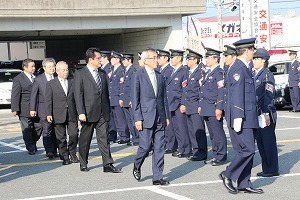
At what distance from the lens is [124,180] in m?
9.43

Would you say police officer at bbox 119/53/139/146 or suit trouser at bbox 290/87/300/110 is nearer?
police officer at bbox 119/53/139/146

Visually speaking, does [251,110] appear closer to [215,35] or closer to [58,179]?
[58,179]

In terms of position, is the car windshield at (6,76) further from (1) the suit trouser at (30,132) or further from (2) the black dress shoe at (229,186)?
(2) the black dress shoe at (229,186)

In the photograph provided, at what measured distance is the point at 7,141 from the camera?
588 inches

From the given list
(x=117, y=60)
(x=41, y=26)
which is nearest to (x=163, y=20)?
(x=41, y=26)

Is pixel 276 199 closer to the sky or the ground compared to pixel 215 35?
closer to the ground

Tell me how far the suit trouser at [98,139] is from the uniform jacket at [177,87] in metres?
1.95

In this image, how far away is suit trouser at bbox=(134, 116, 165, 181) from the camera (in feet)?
29.3

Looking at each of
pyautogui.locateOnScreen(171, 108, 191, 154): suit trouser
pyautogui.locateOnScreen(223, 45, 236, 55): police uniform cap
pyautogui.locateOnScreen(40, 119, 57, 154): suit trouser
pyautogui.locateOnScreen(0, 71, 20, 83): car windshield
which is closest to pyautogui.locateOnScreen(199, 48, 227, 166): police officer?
pyautogui.locateOnScreen(223, 45, 236, 55): police uniform cap

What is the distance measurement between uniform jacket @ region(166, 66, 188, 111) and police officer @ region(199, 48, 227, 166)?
2.83 ft

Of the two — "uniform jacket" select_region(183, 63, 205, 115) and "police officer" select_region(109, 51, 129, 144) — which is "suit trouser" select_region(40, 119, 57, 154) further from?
"uniform jacket" select_region(183, 63, 205, 115)

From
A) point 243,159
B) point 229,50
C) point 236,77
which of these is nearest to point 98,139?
point 229,50

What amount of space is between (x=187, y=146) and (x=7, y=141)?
515 cm

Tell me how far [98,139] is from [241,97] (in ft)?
9.97
